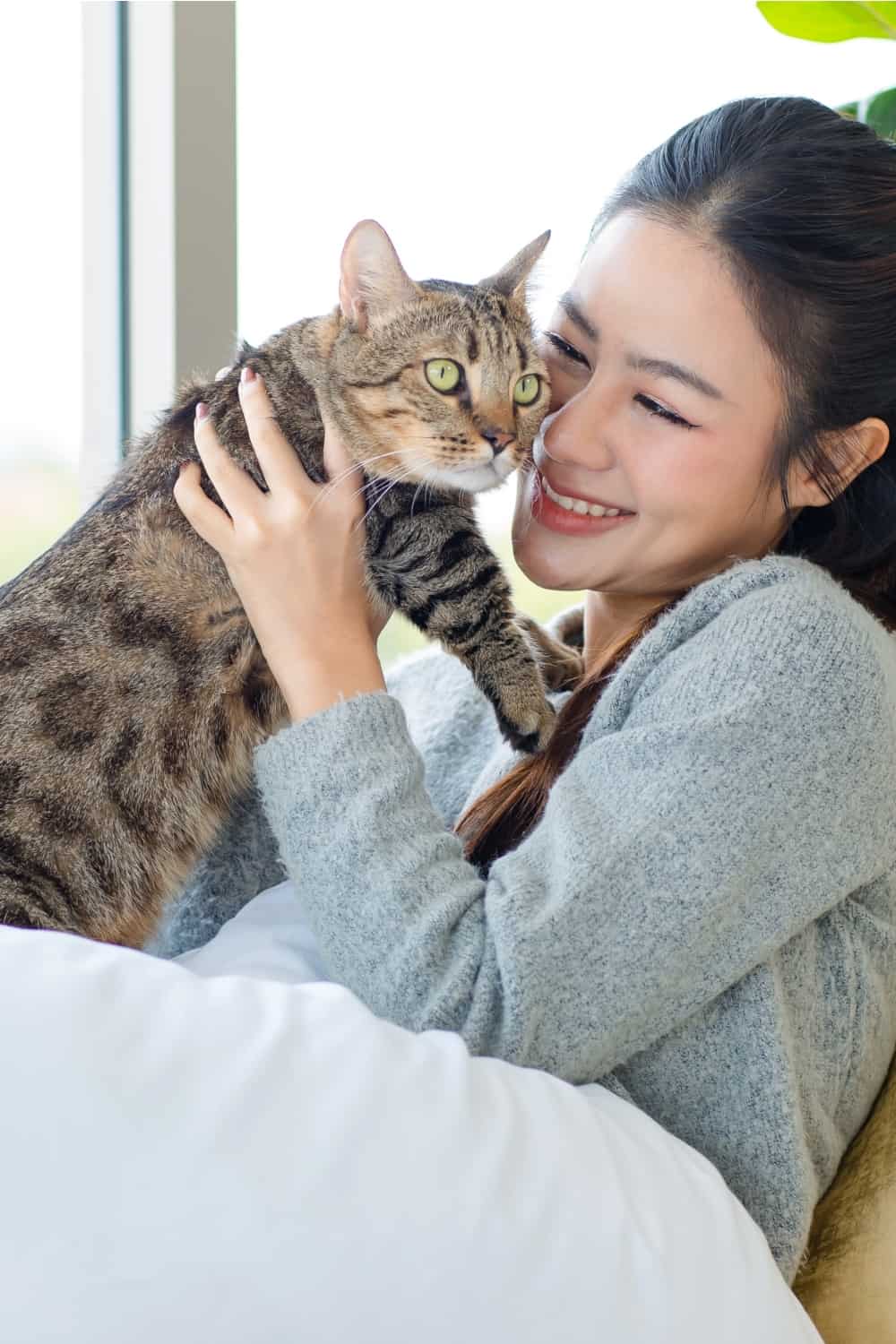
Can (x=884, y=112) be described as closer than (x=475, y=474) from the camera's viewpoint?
No

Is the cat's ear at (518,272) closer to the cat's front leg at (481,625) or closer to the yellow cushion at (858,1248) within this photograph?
the cat's front leg at (481,625)

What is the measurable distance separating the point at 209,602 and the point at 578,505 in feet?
1.30

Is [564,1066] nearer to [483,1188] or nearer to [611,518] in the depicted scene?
[483,1188]

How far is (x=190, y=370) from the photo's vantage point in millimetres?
1853

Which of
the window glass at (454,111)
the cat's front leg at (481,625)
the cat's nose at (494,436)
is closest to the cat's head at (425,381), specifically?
the cat's nose at (494,436)

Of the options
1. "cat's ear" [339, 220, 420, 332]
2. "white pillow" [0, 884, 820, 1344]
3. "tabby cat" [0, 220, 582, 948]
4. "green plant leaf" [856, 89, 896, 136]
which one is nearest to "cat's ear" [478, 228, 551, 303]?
"tabby cat" [0, 220, 582, 948]

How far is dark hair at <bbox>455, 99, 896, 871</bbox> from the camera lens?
1184mm

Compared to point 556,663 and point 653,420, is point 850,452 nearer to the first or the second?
point 653,420

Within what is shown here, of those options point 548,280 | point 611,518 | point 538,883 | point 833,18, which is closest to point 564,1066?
point 538,883

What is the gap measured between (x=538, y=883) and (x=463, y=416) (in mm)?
549

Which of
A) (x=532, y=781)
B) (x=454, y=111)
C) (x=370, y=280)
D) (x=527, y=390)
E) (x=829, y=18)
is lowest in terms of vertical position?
(x=532, y=781)

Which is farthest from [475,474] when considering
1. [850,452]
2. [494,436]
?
[850,452]

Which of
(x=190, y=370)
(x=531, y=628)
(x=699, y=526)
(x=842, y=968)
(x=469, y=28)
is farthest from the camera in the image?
(x=469, y=28)

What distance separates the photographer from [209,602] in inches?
48.1
